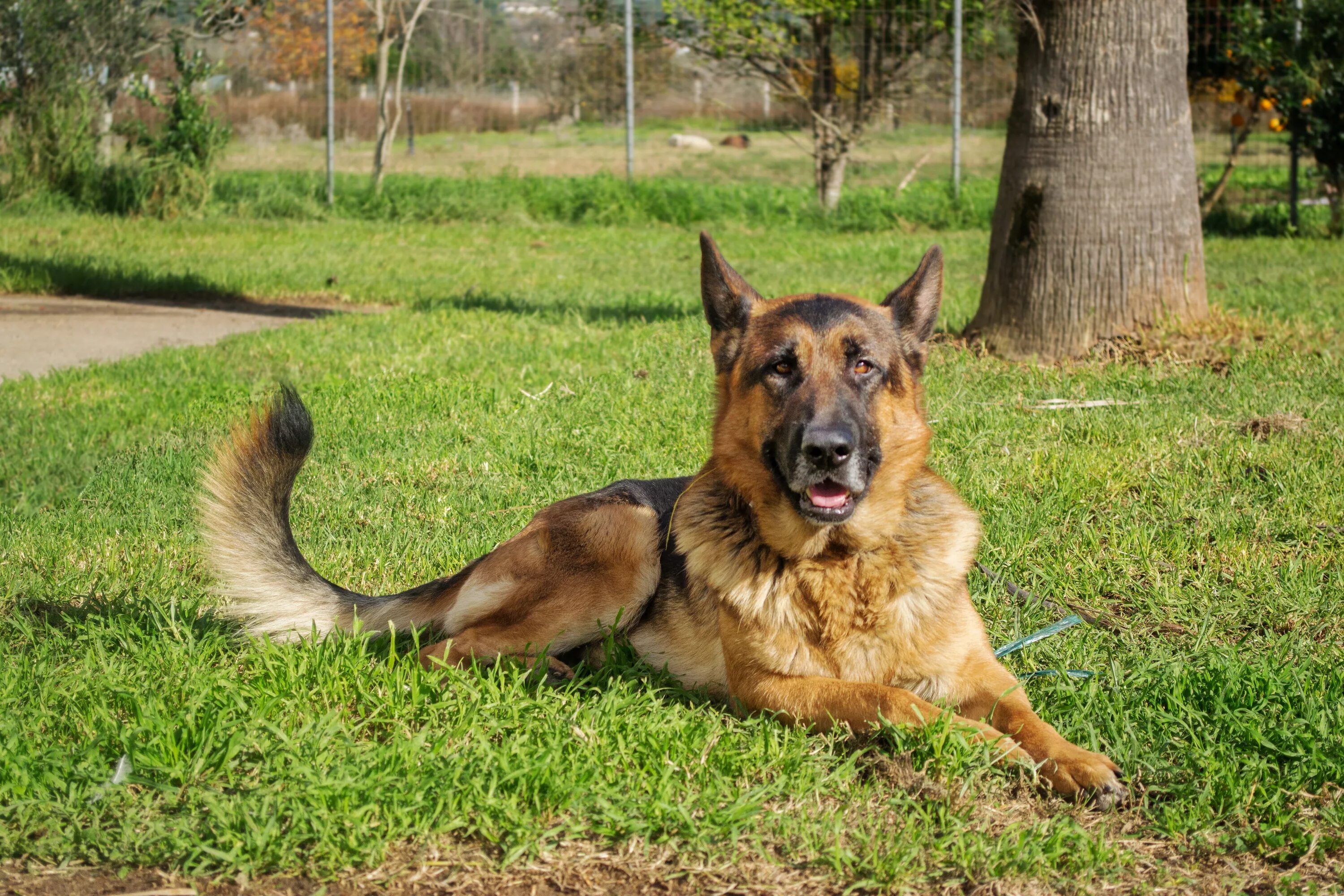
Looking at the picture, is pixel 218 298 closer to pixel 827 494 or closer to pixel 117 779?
pixel 117 779

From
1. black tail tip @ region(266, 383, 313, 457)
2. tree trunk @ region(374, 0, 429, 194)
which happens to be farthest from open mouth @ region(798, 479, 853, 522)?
tree trunk @ region(374, 0, 429, 194)

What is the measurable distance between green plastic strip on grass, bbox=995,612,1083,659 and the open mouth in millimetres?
698

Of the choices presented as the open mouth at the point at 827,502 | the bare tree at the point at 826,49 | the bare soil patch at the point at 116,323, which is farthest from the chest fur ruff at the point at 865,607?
the bare tree at the point at 826,49

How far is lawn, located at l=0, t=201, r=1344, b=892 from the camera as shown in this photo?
270cm

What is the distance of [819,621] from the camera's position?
132 inches

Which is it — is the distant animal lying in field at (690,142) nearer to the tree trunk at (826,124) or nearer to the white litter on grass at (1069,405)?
the tree trunk at (826,124)

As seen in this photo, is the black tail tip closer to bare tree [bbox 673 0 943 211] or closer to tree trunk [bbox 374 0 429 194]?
bare tree [bbox 673 0 943 211]

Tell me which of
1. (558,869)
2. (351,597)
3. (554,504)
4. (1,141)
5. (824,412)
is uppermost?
(1,141)

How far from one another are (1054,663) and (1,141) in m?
15.5

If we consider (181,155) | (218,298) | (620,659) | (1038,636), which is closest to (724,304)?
(620,659)

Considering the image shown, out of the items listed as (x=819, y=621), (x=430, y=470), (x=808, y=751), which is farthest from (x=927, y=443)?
(x=430, y=470)

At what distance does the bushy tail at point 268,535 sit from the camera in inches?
141

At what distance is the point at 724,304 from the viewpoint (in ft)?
12.3

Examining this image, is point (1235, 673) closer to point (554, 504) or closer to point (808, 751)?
point (808, 751)
